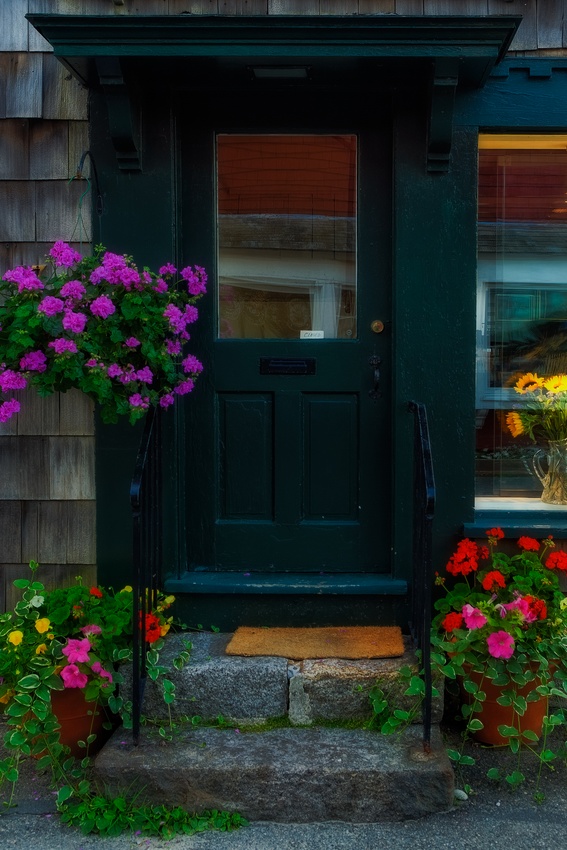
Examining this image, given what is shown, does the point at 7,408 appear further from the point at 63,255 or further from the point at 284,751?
the point at 284,751

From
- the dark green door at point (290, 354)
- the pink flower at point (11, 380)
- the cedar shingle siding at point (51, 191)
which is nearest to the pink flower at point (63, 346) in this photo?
the pink flower at point (11, 380)

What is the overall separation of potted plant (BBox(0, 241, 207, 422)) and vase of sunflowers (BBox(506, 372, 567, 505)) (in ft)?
5.33

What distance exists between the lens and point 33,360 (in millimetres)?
3088

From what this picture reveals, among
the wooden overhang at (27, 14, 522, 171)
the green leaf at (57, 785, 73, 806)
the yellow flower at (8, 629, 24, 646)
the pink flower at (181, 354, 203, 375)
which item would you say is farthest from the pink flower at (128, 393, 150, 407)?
the green leaf at (57, 785, 73, 806)

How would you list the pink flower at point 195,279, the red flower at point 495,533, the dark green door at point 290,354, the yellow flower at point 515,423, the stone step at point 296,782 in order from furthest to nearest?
1. the yellow flower at point 515,423
2. the dark green door at point 290,354
3. the red flower at point 495,533
4. the pink flower at point 195,279
5. the stone step at point 296,782

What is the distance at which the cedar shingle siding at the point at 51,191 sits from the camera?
3.52 metres

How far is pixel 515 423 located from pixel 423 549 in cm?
107

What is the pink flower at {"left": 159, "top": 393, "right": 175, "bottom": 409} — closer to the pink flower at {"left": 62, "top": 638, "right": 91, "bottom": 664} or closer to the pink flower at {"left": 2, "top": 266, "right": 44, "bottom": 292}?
the pink flower at {"left": 2, "top": 266, "right": 44, "bottom": 292}

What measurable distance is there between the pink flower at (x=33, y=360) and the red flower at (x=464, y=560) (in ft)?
5.96

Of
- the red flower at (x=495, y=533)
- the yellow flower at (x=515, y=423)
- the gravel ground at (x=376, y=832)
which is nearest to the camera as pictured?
the gravel ground at (x=376, y=832)

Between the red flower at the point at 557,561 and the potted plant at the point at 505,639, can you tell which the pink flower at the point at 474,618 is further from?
the red flower at the point at 557,561

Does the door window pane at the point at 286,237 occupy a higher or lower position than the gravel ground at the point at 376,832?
higher

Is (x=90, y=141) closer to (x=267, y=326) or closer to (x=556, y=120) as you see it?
(x=267, y=326)

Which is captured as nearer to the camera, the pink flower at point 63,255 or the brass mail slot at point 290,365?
the pink flower at point 63,255
